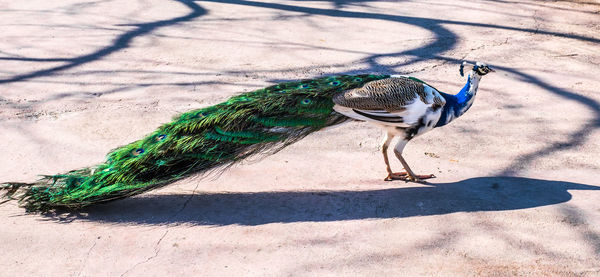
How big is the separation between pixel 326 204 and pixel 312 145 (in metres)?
0.94

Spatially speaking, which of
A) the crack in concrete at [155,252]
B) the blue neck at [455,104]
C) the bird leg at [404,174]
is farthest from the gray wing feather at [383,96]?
the crack in concrete at [155,252]

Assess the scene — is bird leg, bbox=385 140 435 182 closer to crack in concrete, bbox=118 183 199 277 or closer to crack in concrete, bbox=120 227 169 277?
crack in concrete, bbox=118 183 199 277

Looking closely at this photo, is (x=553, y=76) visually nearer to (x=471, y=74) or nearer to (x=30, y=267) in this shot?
(x=471, y=74)

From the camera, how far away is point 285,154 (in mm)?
4578

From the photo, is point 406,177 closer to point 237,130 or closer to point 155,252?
point 237,130

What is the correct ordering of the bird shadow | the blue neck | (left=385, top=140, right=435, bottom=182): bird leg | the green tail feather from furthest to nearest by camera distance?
(left=385, top=140, right=435, bottom=182): bird leg
the blue neck
the bird shadow
the green tail feather

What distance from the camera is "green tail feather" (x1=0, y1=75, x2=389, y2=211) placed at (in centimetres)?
360

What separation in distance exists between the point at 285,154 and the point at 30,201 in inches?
72.8

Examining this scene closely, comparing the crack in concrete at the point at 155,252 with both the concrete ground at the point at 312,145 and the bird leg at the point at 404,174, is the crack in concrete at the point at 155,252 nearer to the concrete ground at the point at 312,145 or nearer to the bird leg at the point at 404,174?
the concrete ground at the point at 312,145


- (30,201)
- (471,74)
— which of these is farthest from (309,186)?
(30,201)

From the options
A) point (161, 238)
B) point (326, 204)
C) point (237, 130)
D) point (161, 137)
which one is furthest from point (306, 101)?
point (161, 238)

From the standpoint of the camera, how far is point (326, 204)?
12.8 ft

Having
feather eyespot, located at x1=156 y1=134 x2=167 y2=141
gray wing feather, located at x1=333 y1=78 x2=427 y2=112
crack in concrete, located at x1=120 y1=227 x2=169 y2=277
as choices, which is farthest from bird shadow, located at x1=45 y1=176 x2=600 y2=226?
gray wing feather, located at x1=333 y1=78 x2=427 y2=112

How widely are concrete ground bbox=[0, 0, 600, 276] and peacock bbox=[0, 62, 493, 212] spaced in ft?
0.62
